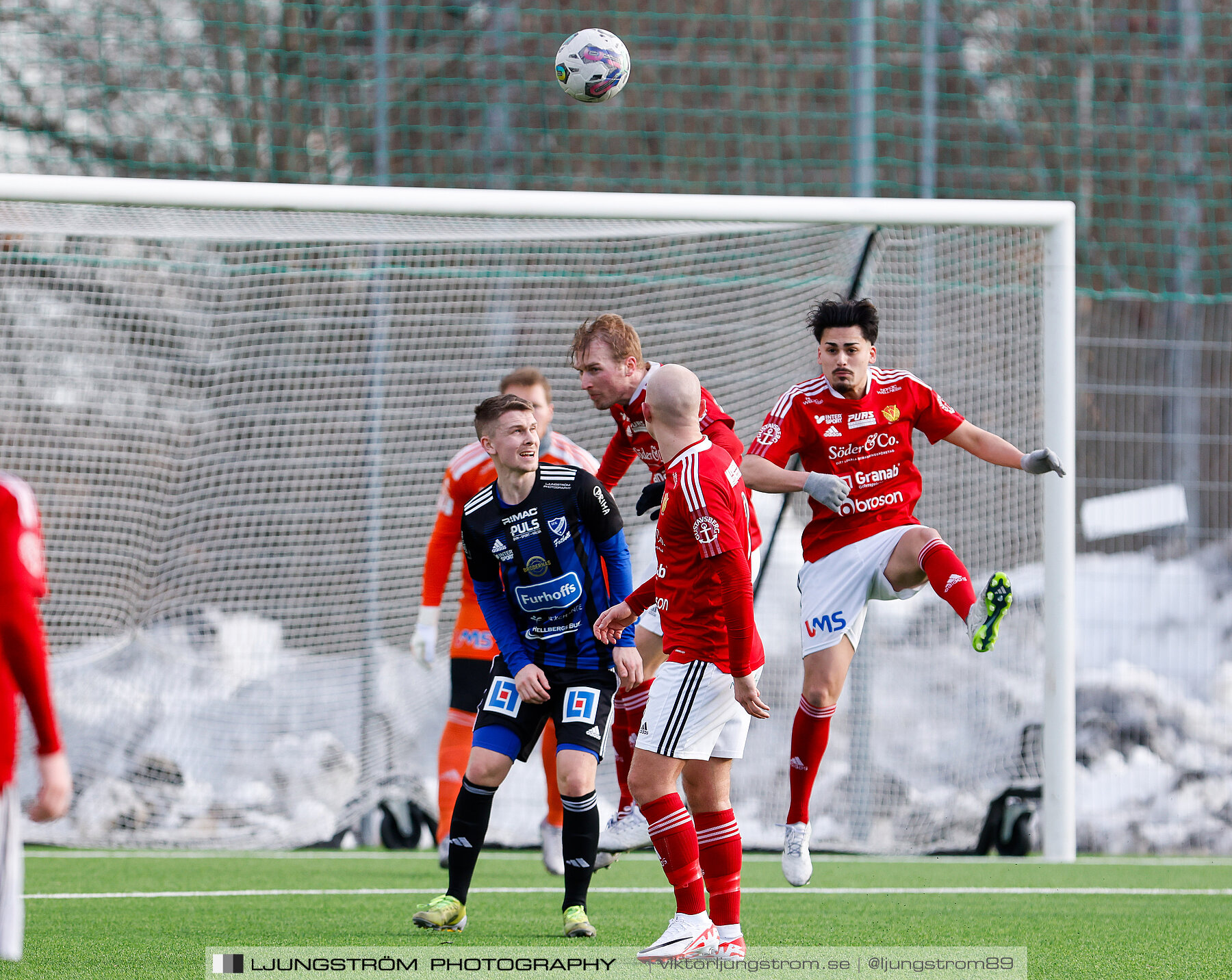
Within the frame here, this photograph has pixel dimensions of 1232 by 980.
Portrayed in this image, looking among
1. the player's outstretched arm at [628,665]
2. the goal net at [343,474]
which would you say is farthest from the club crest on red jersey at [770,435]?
the goal net at [343,474]

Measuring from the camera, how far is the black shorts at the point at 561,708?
461cm

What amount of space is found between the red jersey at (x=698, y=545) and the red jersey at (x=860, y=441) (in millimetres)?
1199

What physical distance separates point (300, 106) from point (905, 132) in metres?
5.03

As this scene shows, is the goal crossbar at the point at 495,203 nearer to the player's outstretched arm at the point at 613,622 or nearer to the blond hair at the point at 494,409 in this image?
the blond hair at the point at 494,409

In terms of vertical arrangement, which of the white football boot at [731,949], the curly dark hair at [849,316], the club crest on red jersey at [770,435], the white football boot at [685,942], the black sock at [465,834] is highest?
the curly dark hair at [849,316]

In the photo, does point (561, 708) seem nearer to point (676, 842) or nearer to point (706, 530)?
point (676, 842)

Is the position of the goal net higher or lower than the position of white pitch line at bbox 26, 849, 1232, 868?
higher

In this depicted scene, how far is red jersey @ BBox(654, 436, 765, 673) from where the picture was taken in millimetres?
3891

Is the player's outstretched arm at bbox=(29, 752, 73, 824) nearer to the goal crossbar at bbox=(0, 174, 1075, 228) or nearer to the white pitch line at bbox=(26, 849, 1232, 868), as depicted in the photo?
the goal crossbar at bbox=(0, 174, 1075, 228)

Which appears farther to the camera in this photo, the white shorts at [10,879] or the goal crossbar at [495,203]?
the goal crossbar at [495,203]

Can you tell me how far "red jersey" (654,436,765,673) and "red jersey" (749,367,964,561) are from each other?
1.20 m

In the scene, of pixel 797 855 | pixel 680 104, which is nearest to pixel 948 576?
pixel 797 855

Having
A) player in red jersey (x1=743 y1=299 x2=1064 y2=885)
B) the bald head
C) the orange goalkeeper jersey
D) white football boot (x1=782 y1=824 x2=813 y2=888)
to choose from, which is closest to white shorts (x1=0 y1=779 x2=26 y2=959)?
the bald head

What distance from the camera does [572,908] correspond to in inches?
184
